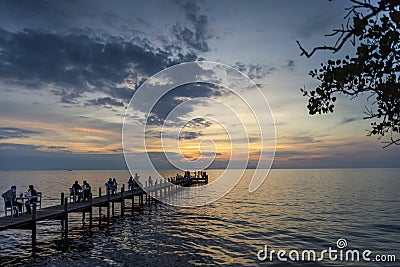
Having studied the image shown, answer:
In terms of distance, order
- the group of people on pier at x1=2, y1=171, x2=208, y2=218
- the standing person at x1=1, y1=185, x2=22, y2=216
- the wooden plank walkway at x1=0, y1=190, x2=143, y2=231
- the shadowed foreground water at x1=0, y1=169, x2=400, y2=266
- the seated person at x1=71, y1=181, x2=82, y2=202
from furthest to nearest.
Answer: the seated person at x1=71, y1=181, x2=82, y2=202 → the group of people on pier at x1=2, y1=171, x2=208, y2=218 → the standing person at x1=1, y1=185, x2=22, y2=216 → the shadowed foreground water at x1=0, y1=169, x2=400, y2=266 → the wooden plank walkway at x1=0, y1=190, x2=143, y2=231

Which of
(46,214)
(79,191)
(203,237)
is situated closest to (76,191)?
(79,191)

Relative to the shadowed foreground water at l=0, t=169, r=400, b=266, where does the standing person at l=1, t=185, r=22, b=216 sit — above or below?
above

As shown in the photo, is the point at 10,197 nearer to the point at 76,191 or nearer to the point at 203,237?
the point at 76,191

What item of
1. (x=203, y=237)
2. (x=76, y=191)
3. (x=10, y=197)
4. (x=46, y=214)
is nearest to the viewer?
(x=10, y=197)

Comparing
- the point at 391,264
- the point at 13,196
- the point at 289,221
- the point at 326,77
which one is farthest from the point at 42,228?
the point at 326,77

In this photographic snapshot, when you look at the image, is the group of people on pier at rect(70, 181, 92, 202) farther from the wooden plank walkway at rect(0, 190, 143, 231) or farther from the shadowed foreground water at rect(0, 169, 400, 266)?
the shadowed foreground water at rect(0, 169, 400, 266)

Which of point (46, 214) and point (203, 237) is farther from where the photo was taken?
point (203, 237)

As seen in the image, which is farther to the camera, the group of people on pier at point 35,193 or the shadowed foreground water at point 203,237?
the group of people on pier at point 35,193

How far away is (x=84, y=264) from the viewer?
16.5 metres

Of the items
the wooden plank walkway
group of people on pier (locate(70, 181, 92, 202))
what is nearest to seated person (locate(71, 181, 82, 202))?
group of people on pier (locate(70, 181, 92, 202))

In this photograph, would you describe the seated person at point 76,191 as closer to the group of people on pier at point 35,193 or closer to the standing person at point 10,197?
the group of people on pier at point 35,193

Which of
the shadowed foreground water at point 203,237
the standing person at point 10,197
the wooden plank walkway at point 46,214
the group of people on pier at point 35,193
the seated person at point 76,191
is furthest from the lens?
the seated person at point 76,191

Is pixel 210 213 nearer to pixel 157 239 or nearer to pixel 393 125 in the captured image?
pixel 157 239

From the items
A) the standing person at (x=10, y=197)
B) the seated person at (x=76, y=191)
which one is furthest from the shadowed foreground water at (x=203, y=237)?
the standing person at (x=10, y=197)
